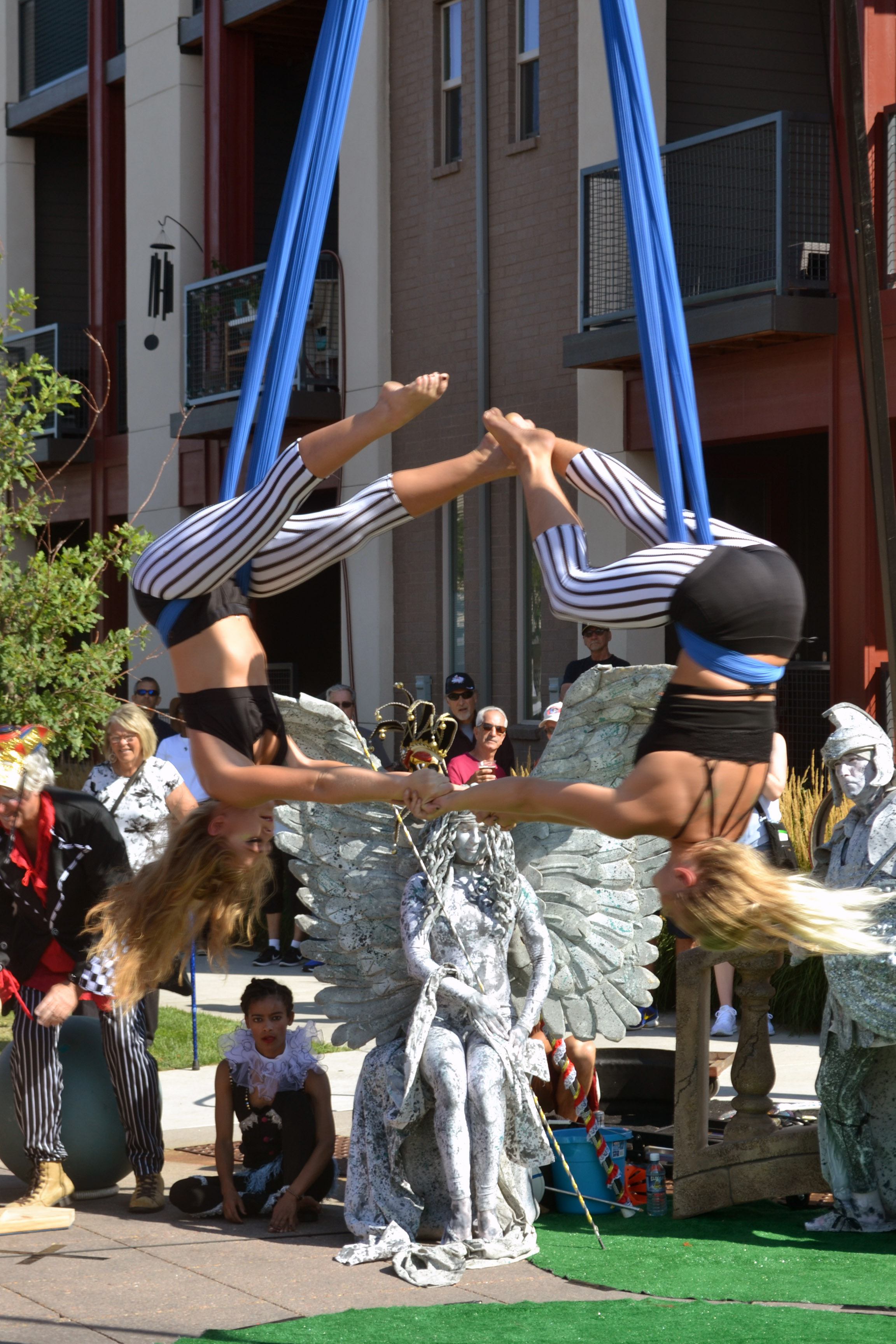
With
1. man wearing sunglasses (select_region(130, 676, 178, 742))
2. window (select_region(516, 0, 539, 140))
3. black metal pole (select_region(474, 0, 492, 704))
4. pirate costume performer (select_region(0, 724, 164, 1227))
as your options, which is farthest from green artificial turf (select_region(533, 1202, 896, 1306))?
window (select_region(516, 0, 539, 140))

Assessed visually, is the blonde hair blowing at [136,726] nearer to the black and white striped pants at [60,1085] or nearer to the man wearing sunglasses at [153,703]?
the black and white striped pants at [60,1085]

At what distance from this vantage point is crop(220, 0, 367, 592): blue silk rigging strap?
15.0 feet

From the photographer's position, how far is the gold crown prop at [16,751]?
268 inches

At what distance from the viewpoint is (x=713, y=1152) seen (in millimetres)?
6922

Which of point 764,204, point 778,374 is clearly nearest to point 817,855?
point 778,374

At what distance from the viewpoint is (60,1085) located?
23.1ft

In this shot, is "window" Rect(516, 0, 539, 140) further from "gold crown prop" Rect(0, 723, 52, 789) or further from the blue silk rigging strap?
the blue silk rigging strap

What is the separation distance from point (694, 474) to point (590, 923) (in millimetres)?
3351

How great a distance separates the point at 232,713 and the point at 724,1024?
5548 millimetres

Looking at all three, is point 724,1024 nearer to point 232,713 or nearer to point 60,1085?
point 60,1085

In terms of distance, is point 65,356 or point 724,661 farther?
point 65,356

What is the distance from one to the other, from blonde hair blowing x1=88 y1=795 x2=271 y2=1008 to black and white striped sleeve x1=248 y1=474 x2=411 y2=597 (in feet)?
2.29

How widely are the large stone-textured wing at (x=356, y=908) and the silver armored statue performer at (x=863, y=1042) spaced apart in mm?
→ 1688

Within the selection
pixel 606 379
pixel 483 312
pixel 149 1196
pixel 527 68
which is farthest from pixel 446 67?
pixel 149 1196
